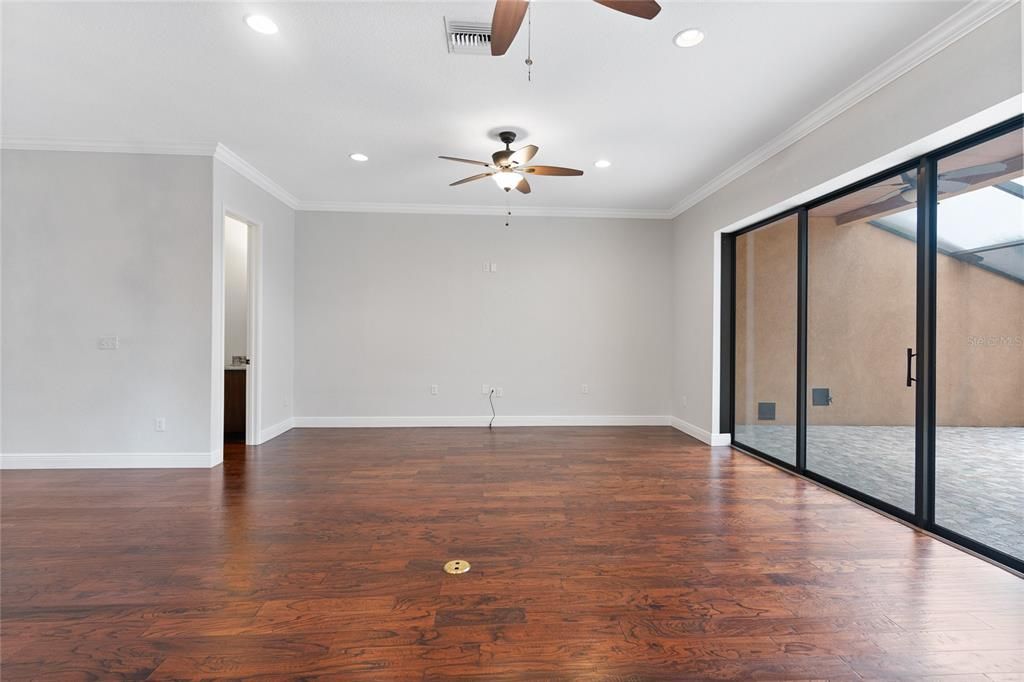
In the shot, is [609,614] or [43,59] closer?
[609,614]

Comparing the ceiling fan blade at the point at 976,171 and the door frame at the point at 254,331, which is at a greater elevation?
the ceiling fan blade at the point at 976,171

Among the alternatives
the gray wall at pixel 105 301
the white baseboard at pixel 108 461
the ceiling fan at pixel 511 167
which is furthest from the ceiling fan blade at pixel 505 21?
the white baseboard at pixel 108 461

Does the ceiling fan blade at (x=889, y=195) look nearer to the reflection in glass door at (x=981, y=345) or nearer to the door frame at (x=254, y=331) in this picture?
the reflection in glass door at (x=981, y=345)

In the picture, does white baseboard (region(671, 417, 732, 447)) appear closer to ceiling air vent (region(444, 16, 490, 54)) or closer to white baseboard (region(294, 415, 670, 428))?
white baseboard (region(294, 415, 670, 428))

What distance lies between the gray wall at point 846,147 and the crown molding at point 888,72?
0.11 ft

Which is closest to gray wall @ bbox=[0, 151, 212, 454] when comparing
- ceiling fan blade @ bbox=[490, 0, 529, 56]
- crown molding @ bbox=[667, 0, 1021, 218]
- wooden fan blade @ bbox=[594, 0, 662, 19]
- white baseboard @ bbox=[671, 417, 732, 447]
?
ceiling fan blade @ bbox=[490, 0, 529, 56]

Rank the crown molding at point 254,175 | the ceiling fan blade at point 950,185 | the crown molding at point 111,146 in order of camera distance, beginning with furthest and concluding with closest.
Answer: the crown molding at point 254,175
the crown molding at point 111,146
the ceiling fan blade at point 950,185

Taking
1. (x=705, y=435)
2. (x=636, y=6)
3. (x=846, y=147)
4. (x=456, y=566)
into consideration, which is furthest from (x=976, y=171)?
(x=456, y=566)

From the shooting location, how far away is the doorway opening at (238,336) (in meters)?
4.72

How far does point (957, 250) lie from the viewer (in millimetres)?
2598

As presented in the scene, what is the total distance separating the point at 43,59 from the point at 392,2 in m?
2.26

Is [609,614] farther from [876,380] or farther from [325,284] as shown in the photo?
[325,284]

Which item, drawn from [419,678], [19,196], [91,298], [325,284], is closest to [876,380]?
[419,678]

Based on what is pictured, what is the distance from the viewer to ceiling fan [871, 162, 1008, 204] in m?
2.45
